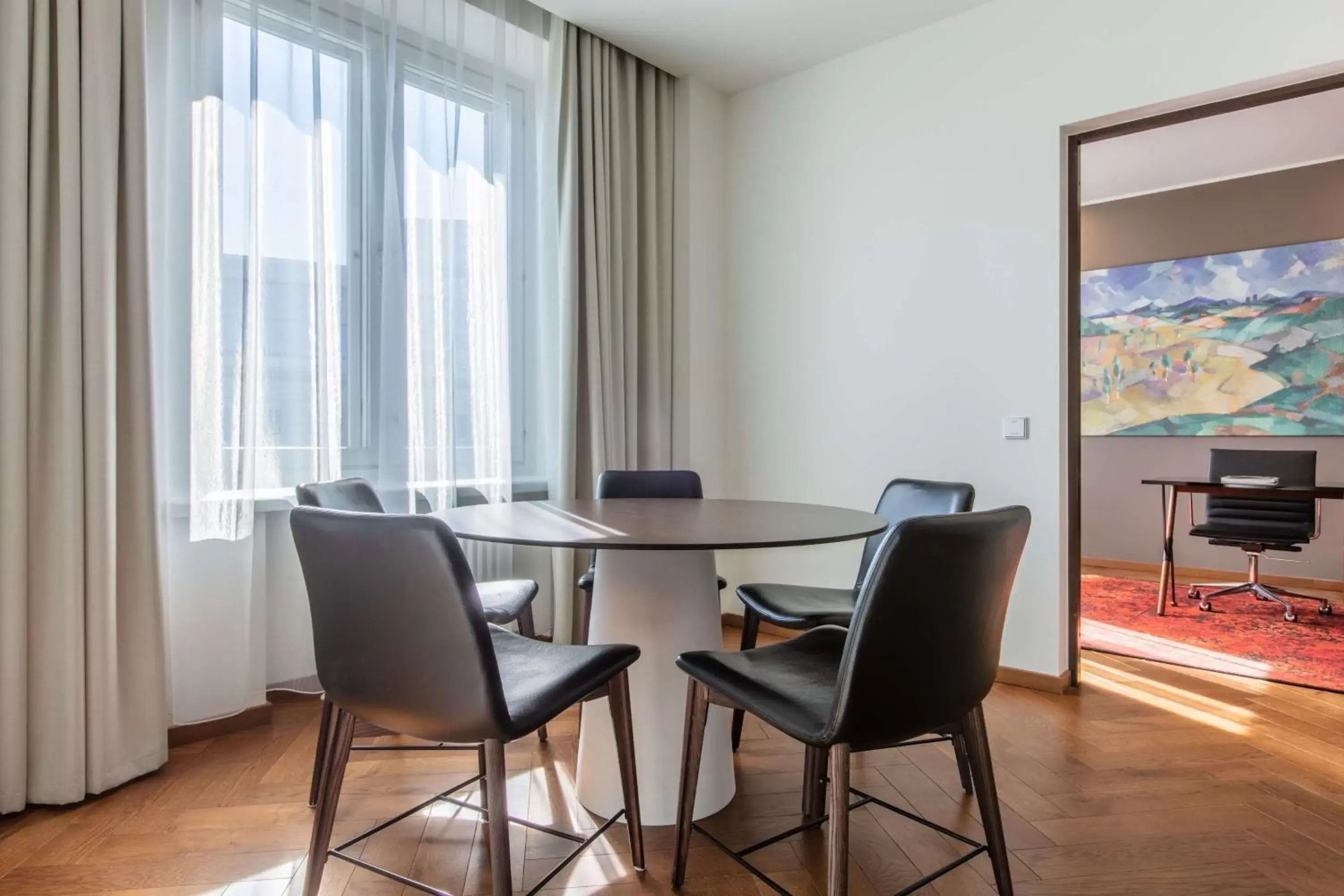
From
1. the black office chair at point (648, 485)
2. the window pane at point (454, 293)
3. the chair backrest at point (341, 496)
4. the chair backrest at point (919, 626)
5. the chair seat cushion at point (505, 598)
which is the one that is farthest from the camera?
the window pane at point (454, 293)

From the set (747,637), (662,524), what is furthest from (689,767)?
(747,637)

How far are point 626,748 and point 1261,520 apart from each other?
173 inches

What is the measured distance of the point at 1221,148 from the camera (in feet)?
14.9

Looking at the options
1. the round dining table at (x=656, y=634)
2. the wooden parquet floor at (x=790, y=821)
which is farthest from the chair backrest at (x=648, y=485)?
the wooden parquet floor at (x=790, y=821)

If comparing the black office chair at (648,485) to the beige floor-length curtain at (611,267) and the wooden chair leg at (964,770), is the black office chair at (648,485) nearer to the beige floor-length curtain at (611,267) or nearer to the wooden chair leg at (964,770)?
the beige floor-length curtain at (611,267)

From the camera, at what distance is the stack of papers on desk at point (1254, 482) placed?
4098mm

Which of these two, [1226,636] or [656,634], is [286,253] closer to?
[656,634]

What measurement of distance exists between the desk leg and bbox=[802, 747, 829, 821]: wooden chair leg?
3151mm

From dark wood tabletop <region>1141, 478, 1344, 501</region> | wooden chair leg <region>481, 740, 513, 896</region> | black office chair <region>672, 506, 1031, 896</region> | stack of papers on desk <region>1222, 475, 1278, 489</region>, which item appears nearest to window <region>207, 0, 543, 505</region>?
wooden chair leg <region>481, 740, 513, 896</region>

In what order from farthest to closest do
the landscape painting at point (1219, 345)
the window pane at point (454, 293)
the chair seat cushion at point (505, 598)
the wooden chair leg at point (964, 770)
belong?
the landscape painting at point (1219, 345)
the window pane at point (454, 293)
the chair seat cushion at point (505, 598)
the wooden chair leg at point (964, 770)

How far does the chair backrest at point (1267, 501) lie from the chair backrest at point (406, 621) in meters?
4.59

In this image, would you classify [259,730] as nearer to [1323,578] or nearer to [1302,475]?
[1302,475]

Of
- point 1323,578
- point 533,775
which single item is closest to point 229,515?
point 533,775

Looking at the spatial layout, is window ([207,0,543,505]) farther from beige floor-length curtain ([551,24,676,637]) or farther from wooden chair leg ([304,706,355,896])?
wooden chair leg ([304,706,355,896])
